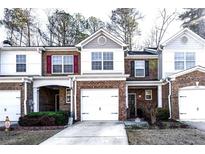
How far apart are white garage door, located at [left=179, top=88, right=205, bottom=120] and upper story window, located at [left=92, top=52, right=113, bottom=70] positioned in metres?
5.03

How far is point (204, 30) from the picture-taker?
117ft

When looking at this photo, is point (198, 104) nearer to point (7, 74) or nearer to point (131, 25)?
point (7, 74)

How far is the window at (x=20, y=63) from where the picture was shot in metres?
24.2

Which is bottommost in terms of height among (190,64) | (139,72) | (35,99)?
(35,99)

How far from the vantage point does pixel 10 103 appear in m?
21.9

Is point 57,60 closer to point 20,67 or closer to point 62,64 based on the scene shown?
point 62,64

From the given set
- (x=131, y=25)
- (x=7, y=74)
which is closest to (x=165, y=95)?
(x=7, y=74)

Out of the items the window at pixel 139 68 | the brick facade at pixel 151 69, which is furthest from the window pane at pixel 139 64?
the brick facade at pixel 151 69

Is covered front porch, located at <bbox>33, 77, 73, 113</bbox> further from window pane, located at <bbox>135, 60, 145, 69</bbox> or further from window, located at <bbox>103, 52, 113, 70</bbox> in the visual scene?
window pane, located at <bbox>135, 60, 145, 69</bbox>

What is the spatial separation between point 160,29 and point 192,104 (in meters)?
15.4

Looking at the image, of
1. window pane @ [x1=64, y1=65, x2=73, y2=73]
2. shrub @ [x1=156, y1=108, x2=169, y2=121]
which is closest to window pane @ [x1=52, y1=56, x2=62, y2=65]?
window pane @ [x1=64, y1=65, x2=73, y2=73]

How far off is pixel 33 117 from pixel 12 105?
3401 mm

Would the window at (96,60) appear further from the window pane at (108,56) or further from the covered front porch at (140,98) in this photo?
the covered front porch at (140,98)

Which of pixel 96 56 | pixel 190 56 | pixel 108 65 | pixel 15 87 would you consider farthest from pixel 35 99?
pixel 190 56
